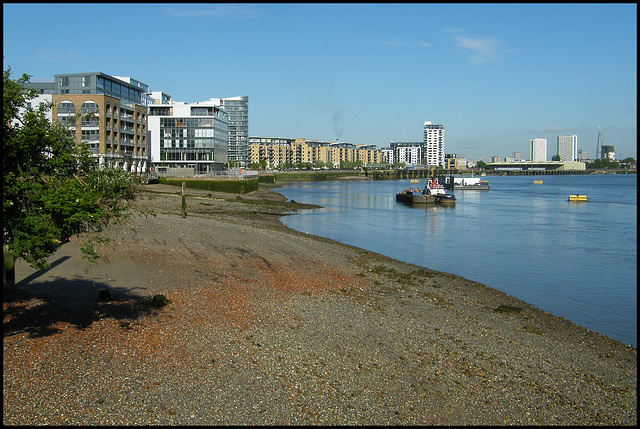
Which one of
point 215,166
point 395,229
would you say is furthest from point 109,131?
point 395,229

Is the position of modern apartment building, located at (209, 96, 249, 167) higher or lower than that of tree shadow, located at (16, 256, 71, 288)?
higher

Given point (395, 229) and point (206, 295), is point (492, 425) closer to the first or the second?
point (206, 295)

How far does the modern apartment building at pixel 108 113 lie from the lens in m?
66.4

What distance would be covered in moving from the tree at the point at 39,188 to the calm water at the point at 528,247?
14.9 m

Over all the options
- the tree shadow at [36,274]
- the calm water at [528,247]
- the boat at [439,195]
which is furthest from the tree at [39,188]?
the boat at [439,195]

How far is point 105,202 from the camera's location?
9.02 m

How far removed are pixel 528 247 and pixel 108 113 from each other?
181ft

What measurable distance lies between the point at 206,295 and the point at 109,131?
6123 centimetres

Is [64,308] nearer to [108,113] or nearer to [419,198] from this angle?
[108,113]

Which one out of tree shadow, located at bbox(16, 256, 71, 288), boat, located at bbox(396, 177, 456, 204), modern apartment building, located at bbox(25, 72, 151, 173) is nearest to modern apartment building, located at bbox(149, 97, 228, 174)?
modern apartment building, located at bbox(25, 72, 151, 173)

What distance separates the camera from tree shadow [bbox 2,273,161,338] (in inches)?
445

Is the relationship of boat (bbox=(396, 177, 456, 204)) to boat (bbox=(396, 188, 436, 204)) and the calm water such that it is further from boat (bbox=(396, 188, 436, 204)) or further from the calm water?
the calm water

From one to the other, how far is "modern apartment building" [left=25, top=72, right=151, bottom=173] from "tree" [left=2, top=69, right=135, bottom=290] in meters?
51.7

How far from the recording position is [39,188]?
8258 millimetres
